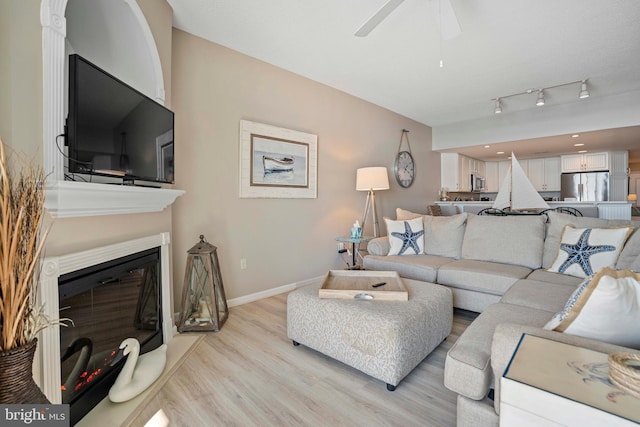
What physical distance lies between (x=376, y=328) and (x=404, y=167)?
407cm

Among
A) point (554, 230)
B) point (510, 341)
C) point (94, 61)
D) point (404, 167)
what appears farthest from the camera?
point (404, 167)

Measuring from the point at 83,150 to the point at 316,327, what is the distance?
158cm

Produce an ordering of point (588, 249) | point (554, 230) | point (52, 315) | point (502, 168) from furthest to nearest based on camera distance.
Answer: point (502, 168)
point (554, 230)
point (588, 249)
point (52, 315)

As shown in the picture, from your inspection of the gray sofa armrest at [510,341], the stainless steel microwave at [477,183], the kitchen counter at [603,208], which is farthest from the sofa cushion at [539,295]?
the stainless steel microwave at [477,183]

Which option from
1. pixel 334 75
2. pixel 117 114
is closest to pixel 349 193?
pixel 334 75

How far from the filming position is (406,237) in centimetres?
330

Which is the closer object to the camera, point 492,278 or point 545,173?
point 492,278

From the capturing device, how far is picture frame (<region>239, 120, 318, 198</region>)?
9.82 feet

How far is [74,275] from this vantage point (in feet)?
4.35

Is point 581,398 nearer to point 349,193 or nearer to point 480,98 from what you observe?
point 349,193

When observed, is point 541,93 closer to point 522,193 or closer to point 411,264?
point 522,193

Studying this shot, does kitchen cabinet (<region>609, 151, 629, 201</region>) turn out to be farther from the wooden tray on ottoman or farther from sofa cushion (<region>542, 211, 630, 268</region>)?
the wooden tray on ottoman

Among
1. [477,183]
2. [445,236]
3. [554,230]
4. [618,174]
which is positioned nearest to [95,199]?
[445,236]

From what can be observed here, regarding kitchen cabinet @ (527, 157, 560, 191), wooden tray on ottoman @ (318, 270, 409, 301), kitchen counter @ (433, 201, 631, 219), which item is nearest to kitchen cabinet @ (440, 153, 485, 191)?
kitchen counter @ (433, 201, 631, 219)
